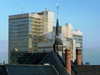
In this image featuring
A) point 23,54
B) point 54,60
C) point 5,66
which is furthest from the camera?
point 23,54

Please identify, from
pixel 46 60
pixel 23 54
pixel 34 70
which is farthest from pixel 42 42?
pixel 34 70

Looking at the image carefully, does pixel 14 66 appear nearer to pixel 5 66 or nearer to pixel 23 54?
pixel 5 66

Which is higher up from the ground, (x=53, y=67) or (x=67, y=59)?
(x=67, y=59)

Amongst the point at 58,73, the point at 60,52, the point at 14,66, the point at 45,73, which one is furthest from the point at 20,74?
the point at 60,52

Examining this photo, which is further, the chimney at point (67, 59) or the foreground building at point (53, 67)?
the chimney at point (67, 59)

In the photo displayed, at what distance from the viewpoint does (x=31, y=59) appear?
299ft

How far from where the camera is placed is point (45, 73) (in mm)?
66688

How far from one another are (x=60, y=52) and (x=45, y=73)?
740 inches

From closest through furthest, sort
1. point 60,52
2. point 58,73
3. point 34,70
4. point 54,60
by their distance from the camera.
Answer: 1. point 34,70
2. point 58,73
3. point 54,60
4. point 60,52

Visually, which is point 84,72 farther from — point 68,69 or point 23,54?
point 23,54

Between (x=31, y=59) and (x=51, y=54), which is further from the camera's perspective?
(x=31, y=59)

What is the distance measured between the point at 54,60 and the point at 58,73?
655 cm

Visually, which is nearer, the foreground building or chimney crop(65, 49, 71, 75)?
the foreground building

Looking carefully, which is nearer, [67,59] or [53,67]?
[53,67]
